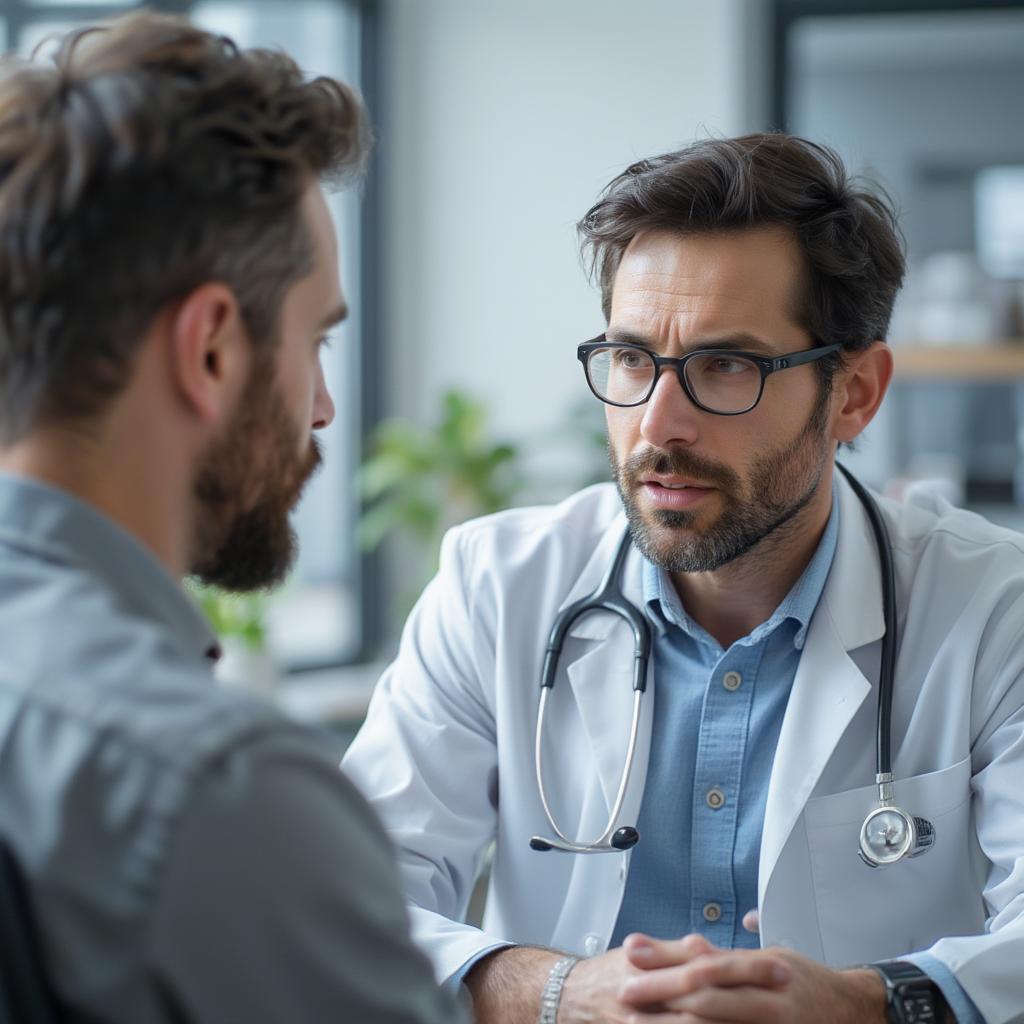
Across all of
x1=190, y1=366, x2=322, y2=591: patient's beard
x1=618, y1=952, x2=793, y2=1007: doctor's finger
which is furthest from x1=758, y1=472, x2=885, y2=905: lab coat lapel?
x1=190, y1=366, x2=322, y2=591: patient's beard

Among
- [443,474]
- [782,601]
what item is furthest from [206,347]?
[443,474]

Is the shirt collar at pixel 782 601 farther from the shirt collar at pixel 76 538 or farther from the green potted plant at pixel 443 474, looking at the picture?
the green potted plant at pixel 443 474

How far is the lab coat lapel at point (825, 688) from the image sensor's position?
1461 mm

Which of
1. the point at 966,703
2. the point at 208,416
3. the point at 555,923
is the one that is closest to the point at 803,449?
the point at 966,703

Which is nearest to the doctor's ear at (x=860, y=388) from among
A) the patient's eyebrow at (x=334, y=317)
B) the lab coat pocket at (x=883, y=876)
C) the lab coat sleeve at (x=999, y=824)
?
the lab coat sleeve at (x=999, y=824)

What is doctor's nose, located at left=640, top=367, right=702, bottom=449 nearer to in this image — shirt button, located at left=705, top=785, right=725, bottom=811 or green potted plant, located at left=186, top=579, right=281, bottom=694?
shirt button, located at left=705, top=785, right=725, bottom=811

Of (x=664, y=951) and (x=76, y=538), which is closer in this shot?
(x=76, y=538)

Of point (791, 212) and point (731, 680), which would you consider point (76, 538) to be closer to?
point (731, 680)

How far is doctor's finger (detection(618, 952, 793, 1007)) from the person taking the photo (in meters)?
1.23

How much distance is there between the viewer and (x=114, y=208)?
82 cm

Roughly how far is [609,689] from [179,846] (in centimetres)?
98

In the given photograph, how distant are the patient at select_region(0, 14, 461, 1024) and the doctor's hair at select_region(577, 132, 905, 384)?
0.67 m

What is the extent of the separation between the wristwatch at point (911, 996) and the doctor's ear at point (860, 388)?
691 millimetres

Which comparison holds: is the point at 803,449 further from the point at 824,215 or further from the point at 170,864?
the point at 170,864
